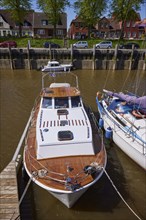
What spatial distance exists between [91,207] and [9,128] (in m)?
7.53

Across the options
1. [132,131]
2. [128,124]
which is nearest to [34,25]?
[128,124]

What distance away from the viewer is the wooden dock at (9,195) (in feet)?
19.9

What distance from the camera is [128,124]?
32.3 ft

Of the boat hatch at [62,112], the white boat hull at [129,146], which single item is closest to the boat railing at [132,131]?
the white boat hull at [129,146]

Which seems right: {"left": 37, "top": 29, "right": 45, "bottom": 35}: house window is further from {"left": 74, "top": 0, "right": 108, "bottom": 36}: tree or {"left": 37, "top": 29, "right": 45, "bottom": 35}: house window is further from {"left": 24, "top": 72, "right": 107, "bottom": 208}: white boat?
{"left": 24, "top": 72, "right": 107, "bottom": 208}: white boat

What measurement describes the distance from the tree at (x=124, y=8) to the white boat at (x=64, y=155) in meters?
33.8

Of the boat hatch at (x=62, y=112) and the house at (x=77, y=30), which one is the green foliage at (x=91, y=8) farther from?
the boat hatch at (x=62, y=112)

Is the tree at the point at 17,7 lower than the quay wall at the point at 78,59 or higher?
higher

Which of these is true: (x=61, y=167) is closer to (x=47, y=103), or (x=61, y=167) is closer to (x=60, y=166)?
(x=60, y=166)

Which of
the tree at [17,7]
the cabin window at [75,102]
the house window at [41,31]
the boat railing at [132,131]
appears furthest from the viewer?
the house window at [41,31]

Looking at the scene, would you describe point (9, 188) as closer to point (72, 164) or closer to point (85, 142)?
point (72, 164)

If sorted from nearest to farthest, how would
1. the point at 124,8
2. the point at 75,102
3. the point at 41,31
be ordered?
1. the point at 75,102
2. the point at 124,8
3. the point at 41,31

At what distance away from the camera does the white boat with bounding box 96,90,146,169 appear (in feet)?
28.6

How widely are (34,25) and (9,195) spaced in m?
55.0
